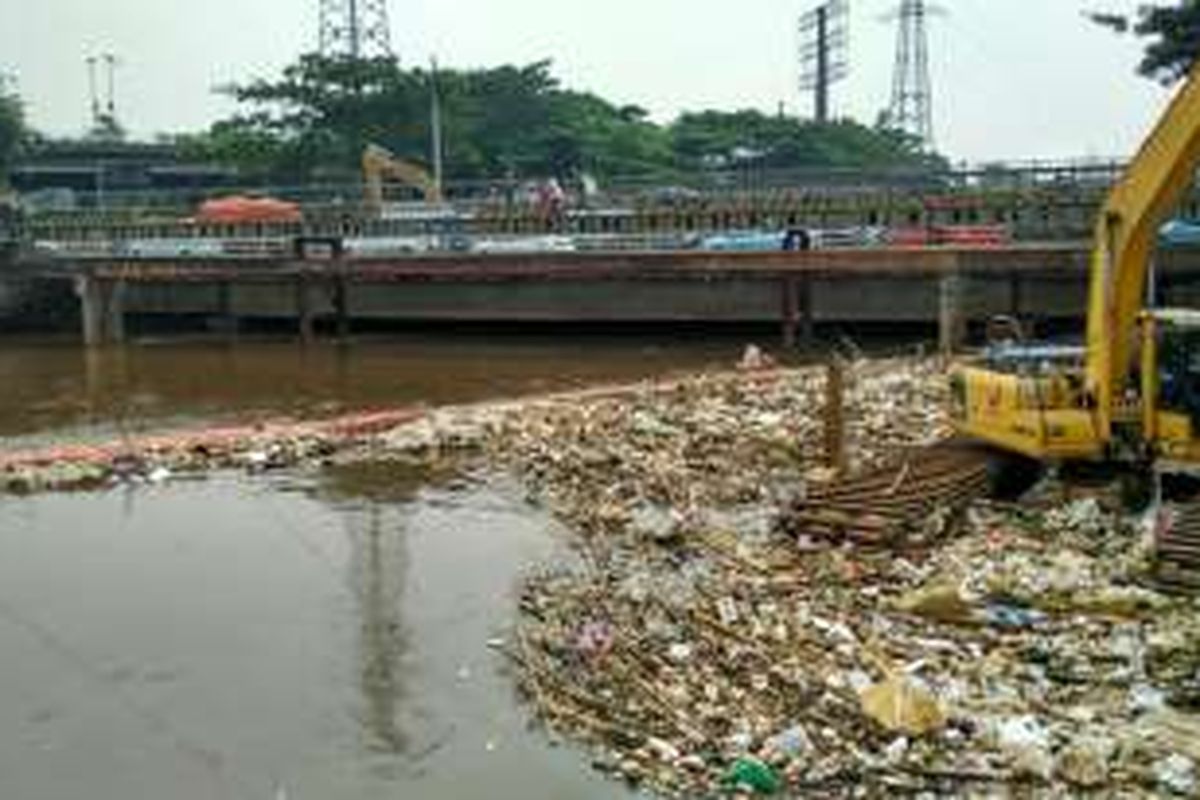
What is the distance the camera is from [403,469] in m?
21.8

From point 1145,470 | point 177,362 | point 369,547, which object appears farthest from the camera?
point 177,362

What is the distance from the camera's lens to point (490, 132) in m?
88.3

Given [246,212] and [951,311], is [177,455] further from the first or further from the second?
[246,212]

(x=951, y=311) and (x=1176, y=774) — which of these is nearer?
(x=1176, y=774)

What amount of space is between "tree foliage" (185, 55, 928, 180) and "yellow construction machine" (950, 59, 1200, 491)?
65.2 metres

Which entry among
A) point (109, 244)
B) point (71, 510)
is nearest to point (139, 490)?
point (71, 510)

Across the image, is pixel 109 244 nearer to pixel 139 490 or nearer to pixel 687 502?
pixel 139 490

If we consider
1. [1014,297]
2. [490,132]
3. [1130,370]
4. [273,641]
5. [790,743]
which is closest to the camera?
[790,743]

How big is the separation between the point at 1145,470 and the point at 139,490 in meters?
11.1

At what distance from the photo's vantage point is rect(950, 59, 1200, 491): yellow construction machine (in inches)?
607

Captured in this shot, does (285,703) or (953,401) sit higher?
(953,401)

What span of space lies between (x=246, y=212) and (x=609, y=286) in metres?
20.1

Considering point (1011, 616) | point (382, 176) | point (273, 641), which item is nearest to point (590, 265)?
point (382, 176)

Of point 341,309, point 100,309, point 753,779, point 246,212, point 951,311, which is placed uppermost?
point 246,212
